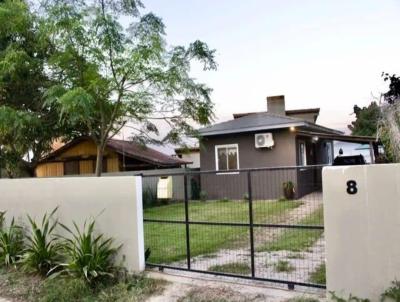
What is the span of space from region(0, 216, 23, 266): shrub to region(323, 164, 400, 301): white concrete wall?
5301mm

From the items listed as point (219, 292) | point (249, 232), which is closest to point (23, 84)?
point (249, 232)

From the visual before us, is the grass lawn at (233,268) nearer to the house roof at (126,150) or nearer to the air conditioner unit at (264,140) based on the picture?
the air conditioner unit at (264,140)

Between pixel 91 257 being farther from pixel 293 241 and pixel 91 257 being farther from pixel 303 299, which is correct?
pixel 293 241

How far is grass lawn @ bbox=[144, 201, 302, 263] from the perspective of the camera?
6.27m

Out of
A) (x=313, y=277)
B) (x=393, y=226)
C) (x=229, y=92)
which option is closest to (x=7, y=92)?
(x=229, y=92)

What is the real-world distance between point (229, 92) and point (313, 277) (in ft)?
43.6

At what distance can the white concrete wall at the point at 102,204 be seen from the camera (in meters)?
5.84

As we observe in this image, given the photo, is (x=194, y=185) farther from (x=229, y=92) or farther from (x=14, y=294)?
(x=229, y=92)

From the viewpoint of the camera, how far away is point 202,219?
6621 millimetres

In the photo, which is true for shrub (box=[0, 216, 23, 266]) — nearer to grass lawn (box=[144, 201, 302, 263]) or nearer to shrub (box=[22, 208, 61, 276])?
shrub (box=[22, 208, 61, 276])

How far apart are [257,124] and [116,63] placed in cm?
658

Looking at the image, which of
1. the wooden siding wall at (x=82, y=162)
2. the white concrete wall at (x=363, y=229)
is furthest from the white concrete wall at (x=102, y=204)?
the wooden siding wall at (x=82, y=162)

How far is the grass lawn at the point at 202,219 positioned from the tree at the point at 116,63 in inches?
186

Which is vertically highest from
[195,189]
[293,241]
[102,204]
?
[195,189]
